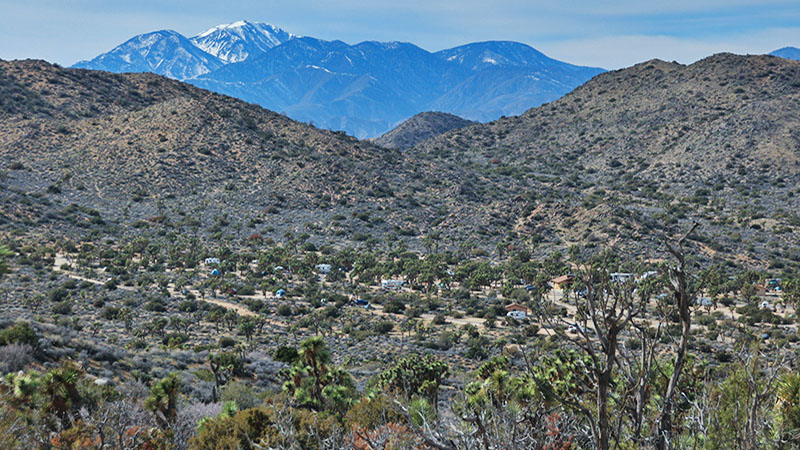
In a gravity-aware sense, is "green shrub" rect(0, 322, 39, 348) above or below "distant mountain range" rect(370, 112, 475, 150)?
below

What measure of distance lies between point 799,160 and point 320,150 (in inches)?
2856

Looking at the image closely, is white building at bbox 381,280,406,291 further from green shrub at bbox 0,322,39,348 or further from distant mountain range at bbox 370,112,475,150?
distant mountain range at bbox 370,112,475,150

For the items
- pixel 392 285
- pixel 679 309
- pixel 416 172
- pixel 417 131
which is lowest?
pixel 392 285

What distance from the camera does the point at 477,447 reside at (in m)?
5.18

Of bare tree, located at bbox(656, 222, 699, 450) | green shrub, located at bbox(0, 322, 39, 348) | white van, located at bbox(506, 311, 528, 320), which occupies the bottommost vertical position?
white van, located at bbox(506, 311, 528, 320)

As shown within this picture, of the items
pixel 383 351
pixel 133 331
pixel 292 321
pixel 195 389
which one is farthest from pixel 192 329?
pixel 195 389

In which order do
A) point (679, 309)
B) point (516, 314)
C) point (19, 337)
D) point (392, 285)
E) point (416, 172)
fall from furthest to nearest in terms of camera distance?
point (416, 172) → point (392, 285) → point (516, 314) → point (19, 337) → point (679, 309)

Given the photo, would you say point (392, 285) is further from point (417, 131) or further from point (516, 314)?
point (417, 131)

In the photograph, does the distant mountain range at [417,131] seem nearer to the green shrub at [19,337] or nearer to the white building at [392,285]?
the white building at [392,285]

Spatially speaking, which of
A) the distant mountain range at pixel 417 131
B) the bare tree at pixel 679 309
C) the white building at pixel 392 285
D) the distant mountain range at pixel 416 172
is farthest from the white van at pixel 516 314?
the distant mountain range at pixel 417 131

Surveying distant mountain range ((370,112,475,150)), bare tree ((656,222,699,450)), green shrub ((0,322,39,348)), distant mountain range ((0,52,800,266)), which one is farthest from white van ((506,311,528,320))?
distant mountain range ((370,112,475,150))

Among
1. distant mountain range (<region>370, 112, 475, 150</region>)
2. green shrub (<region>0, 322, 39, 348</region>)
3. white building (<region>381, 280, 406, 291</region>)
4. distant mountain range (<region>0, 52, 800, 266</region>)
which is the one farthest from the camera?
distant mountain range (<region>370, 112, 475, 150</region>)

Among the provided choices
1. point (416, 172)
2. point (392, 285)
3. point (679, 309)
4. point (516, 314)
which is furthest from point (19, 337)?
point (416, 172)

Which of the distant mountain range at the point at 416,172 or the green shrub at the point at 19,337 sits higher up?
the distant mountain range at the point at 416,172
